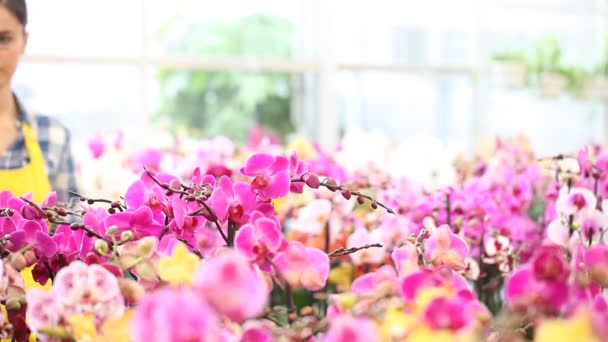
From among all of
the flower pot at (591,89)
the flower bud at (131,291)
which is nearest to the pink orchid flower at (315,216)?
the flower bud at (131,291)

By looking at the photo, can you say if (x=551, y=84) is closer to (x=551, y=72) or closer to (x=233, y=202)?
(x=551, y=72)

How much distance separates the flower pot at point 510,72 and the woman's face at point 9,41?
9.05ft

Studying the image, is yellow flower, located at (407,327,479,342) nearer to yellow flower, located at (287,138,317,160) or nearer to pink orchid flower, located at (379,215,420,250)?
pink orchid flower, located at (379,215,420,250)

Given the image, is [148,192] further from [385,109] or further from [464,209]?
[385,109]

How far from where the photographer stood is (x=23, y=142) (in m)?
1.43

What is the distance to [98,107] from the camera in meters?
2.86

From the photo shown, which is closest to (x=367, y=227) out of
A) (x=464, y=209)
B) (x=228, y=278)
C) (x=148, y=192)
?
(x=464, y=209)

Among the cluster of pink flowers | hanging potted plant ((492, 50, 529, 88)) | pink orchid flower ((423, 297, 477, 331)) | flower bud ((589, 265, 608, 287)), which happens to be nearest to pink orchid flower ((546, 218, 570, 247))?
the cluster of pink flowers

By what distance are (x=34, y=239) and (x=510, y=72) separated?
316 cm

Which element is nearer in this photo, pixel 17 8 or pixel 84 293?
pixel 84 293

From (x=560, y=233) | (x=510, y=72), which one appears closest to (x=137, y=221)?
(x=560, y=233)

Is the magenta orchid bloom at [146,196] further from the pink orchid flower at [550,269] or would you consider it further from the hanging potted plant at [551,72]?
the hanging potted plant at [551,72]

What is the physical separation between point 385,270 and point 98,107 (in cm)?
240

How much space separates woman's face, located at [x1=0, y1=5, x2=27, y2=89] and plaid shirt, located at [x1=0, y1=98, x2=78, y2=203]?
0.69 ft
